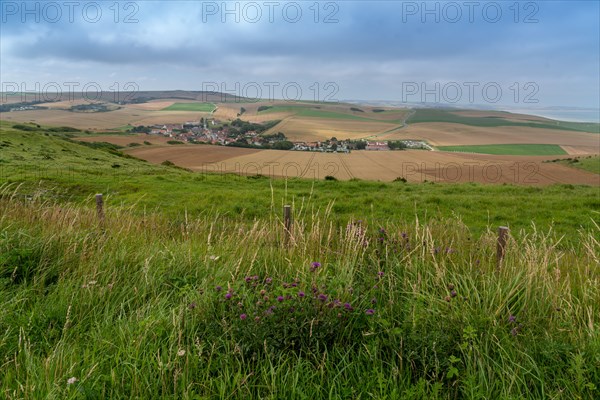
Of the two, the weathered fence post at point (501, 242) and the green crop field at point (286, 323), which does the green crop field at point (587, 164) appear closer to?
the weathered fence post at point (501, 242)

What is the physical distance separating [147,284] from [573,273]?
5.20 meters

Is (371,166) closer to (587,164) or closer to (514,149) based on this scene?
(587,164)

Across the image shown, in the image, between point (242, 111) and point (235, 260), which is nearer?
point (235, 260)

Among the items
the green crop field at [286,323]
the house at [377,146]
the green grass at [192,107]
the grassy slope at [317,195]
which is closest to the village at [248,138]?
the house at [377,146]

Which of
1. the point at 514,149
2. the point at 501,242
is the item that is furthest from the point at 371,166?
the point at 514,149

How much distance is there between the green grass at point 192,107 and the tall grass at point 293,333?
10015 cm

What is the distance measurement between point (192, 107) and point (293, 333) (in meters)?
112

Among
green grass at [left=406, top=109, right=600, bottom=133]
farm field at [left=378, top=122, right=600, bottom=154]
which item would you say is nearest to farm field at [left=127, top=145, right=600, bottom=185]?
farm field at [left=378, top=122, right=600, bottom=154]

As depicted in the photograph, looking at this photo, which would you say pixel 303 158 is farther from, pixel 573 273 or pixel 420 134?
pixel 573 273

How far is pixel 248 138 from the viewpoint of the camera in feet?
223

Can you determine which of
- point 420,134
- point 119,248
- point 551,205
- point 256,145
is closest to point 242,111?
point 256,145

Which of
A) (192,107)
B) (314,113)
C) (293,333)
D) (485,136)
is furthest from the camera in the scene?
(192,107)

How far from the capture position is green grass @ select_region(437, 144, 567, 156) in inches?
2499

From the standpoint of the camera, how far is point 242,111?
9738 cm
